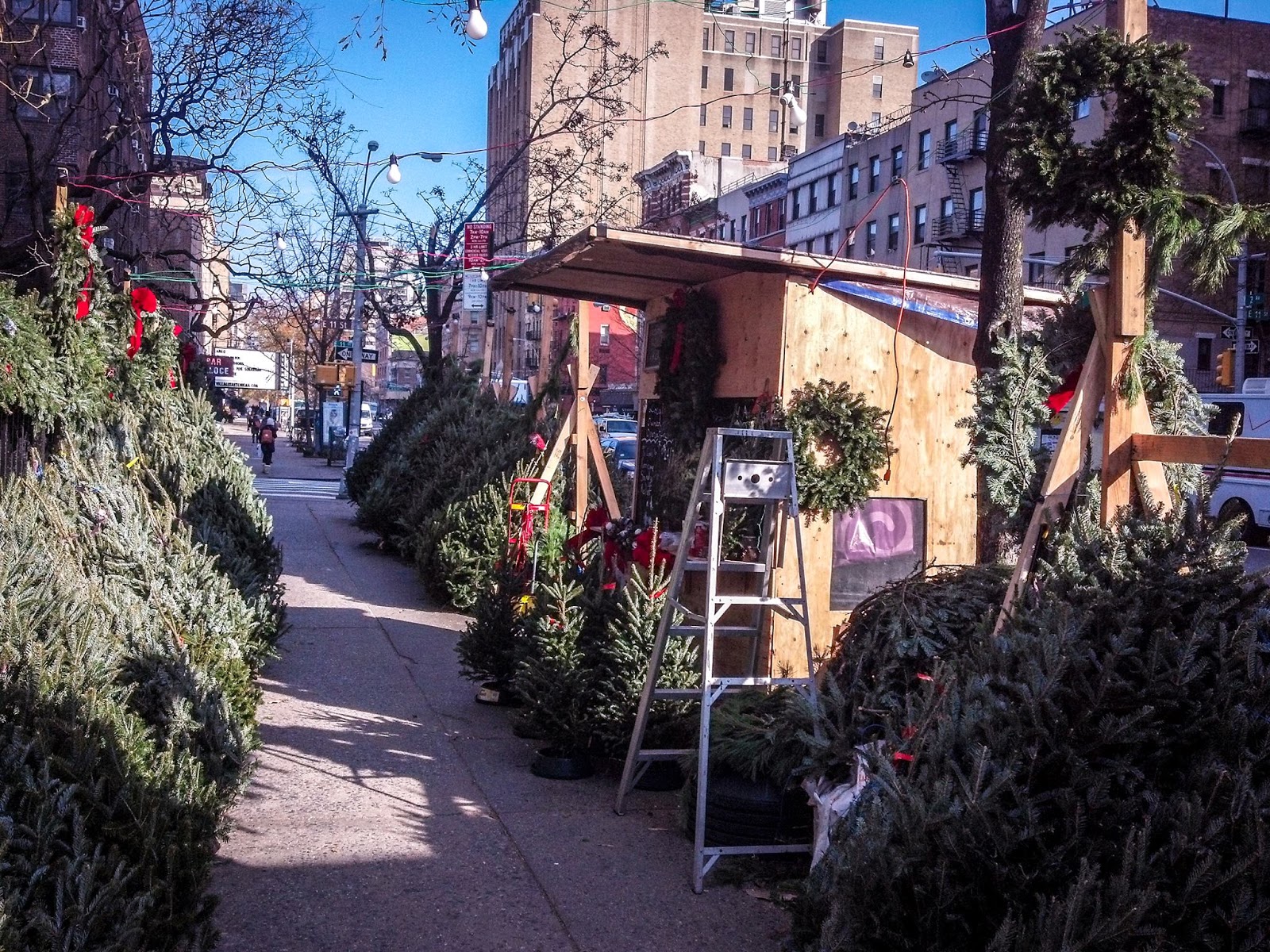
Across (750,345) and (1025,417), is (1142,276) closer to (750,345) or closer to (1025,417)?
(1025,417)

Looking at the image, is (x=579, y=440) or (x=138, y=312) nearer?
(x=138, y=312)

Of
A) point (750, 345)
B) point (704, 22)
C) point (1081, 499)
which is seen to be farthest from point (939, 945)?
point (704, 22)

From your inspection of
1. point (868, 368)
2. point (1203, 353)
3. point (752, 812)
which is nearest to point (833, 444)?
point (868, 368)

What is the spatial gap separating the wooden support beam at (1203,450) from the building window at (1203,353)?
133 feet

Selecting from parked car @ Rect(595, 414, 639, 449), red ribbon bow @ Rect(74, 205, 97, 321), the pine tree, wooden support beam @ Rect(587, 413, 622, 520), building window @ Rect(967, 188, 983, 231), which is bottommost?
the pine tree

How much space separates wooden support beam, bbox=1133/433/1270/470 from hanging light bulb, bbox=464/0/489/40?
846 cm

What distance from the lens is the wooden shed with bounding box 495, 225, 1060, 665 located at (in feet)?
25.9

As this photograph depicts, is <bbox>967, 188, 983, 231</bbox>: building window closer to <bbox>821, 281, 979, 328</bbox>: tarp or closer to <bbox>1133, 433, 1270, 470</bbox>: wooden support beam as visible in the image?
<bbox>821, 281, 979, 328</bbox>: tarp

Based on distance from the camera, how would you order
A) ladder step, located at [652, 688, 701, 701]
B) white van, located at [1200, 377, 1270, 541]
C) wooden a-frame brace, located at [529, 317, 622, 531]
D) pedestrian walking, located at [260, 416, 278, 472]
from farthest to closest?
pedestrian walking, located at [260, 416, 278, 472]
white van, located at [1200, 377, 1270, 541]
wooden a-frame brace, located at [529, 317, 622, 531]
ladder step, located at [652, 688, 701, 701]

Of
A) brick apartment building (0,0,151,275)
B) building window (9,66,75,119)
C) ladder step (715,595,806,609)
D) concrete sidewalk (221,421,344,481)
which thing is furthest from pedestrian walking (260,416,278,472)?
ladder step (715,595,806,609)

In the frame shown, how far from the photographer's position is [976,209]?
42.2 meters

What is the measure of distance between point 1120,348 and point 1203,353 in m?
41.0

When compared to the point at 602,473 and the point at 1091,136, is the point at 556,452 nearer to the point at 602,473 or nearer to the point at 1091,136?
the point at 602,473

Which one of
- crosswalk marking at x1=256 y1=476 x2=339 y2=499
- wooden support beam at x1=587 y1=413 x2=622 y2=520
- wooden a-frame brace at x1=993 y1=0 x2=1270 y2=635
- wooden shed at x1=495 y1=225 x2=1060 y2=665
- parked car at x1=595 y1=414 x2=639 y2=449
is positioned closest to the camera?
wooden a-frame brace at x1=993 y1=0 x2=1270 y2=635
